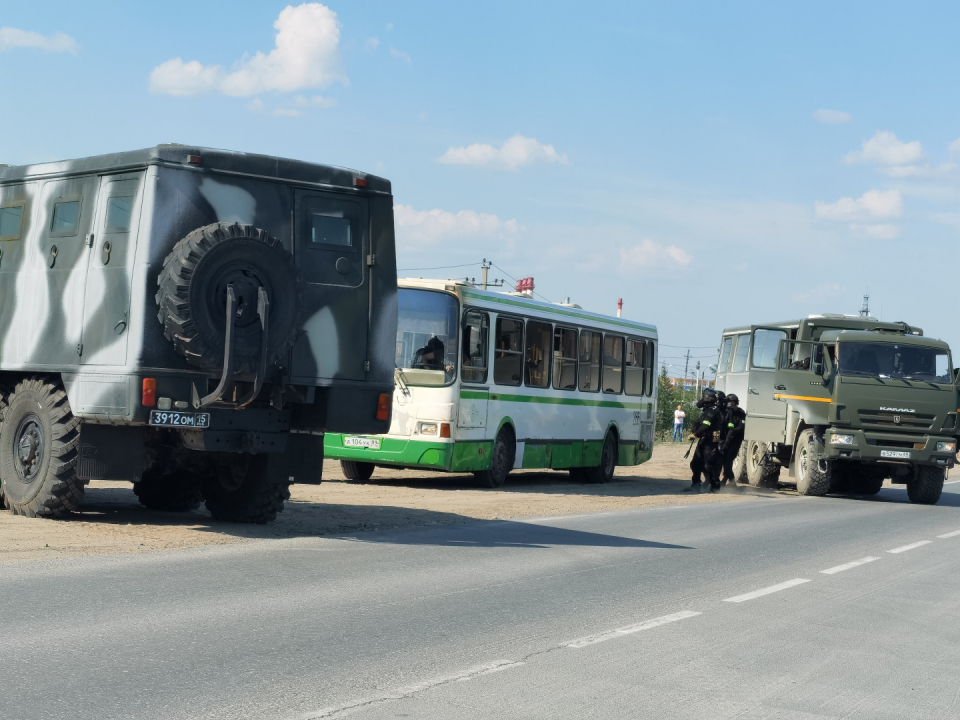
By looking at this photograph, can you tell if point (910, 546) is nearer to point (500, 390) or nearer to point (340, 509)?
point (340, 509)

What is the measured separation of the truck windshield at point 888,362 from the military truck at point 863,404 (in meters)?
0.02

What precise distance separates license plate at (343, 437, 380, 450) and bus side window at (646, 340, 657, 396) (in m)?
8.92

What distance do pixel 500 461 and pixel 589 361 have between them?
12.7 feet

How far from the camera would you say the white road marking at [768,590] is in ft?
32.3

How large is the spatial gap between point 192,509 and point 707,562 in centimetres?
614

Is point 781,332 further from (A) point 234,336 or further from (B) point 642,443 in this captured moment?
(A) point 234,336

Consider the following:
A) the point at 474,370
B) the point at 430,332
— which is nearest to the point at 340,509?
the point at 430,332

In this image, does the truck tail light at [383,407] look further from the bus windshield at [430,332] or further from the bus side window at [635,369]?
the bus side window at [635,369]

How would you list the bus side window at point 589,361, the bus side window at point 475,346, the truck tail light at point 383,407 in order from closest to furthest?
the truck tail light at point 383,407 < the bus side window at point 475,346 < the bus side window at point 589,361

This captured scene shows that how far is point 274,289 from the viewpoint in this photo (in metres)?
11.7

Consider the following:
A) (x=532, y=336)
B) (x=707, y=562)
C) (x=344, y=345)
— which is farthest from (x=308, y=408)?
(x=532, y=336)

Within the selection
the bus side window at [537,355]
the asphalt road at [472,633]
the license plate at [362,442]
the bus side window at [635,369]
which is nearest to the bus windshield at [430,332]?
the license plate at [362,442]

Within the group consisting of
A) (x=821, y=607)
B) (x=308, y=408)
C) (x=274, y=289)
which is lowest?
(x=821, y=607)

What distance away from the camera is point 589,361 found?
25.0m
